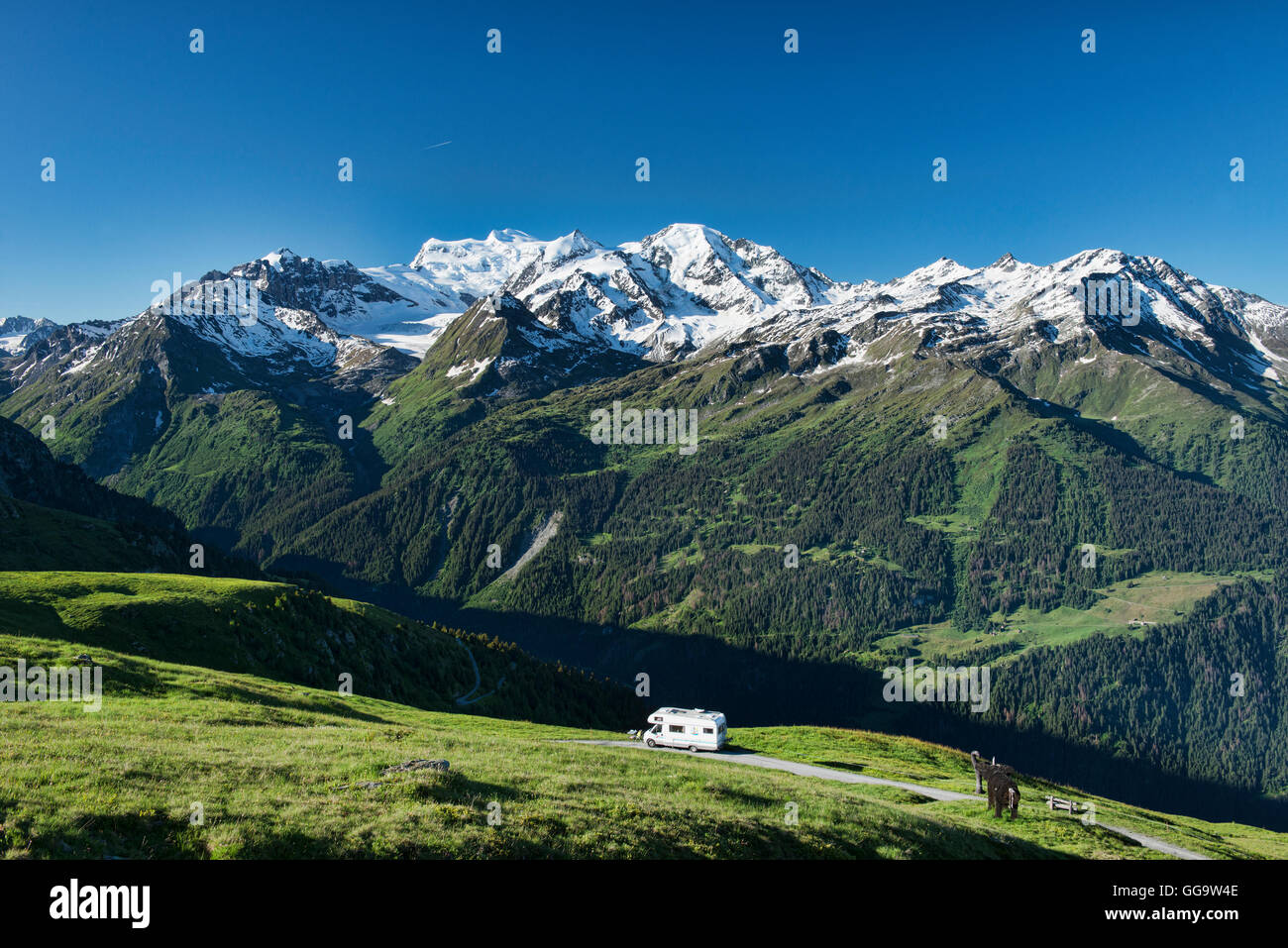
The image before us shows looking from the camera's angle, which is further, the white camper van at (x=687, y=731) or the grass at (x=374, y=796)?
the white camper van at (x=687, y=731)

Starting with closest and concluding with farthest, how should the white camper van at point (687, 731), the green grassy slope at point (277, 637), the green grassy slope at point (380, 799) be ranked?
the green grassy slope at point (380, 799), the white camper van at point (687, 731), the green grassy slope at point (277, 637)

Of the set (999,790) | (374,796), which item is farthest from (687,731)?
(374,796)

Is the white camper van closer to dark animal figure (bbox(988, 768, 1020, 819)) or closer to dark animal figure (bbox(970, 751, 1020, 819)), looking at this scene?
dark animal figure (bbox(970, 751, 1020, 819))

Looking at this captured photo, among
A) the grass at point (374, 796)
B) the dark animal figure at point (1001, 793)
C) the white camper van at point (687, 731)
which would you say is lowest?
the white camper van at point (687, 731)

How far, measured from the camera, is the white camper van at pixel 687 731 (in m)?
51.2

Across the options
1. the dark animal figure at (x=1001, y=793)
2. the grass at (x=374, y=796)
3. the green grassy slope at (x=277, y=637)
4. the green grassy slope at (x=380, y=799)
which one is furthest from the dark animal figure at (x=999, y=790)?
the green grassy slope at (x=277, y=637)

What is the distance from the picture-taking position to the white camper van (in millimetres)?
51156

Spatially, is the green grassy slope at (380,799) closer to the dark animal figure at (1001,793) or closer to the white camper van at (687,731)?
the dark animal figure at (1001,793)

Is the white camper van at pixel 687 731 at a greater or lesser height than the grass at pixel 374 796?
lesser

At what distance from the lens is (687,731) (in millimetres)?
51719

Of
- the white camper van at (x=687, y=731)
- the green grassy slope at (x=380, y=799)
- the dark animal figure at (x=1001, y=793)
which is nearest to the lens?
the green grassy slope at (x=380, y=799)

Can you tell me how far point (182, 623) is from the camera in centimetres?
6341
